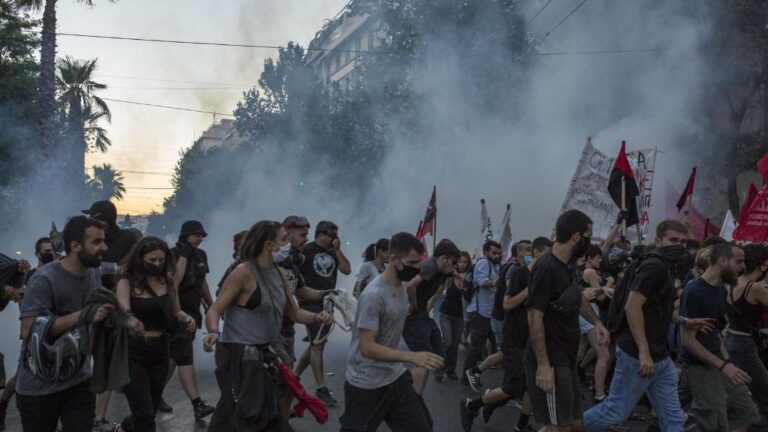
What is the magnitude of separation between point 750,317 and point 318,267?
12.9ft

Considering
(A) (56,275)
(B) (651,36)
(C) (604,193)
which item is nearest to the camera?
(A) (56,275)

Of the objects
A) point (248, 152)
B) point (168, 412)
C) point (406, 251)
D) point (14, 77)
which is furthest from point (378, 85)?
point (406, 251)

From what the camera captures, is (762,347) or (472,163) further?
(472,163)

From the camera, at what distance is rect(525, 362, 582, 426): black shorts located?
4809mm

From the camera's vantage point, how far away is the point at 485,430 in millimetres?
6910

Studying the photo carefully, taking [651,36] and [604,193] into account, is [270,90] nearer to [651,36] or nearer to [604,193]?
[651,36]

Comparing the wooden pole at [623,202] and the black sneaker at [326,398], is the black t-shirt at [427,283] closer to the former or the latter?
the black sneaker at [326,398]

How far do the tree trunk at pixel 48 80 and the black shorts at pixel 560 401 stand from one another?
21.0 meters

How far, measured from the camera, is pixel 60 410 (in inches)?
167

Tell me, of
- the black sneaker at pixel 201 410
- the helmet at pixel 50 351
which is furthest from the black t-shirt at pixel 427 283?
the helmet at pixel 50 351

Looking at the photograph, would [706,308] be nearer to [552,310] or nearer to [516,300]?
[552,310]

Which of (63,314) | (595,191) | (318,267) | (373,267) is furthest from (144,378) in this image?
(595,191)

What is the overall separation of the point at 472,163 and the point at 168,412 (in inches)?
962

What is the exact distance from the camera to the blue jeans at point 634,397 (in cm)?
502
